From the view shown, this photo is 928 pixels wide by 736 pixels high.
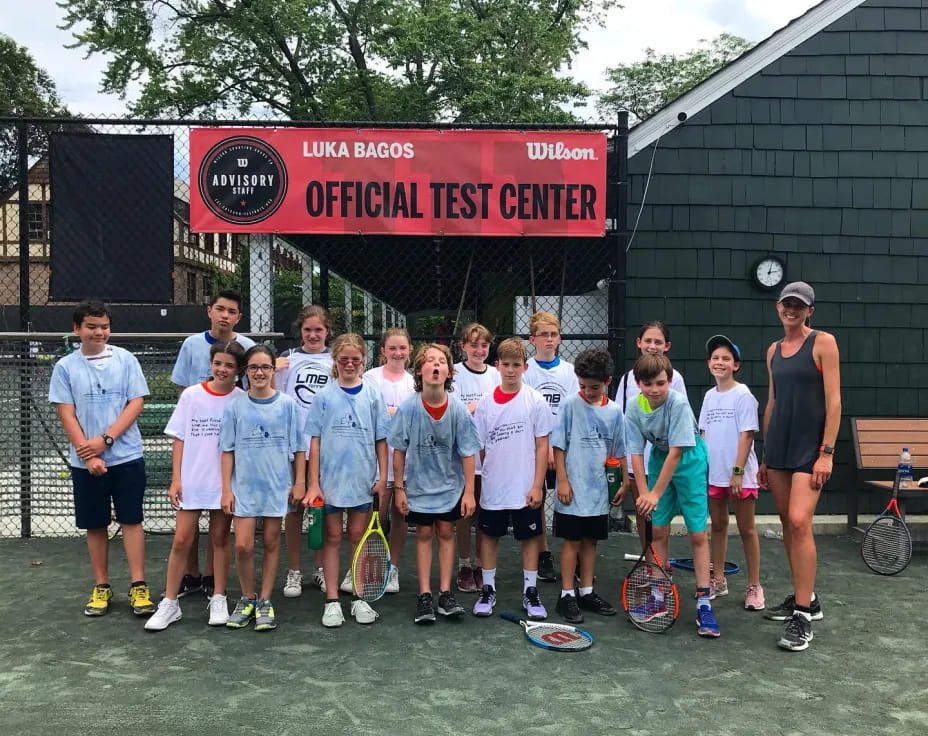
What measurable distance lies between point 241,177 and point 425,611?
377cm

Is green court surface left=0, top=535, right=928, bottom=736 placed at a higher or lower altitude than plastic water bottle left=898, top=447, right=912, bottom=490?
lower

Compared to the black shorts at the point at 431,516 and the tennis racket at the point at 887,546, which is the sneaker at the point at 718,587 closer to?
the tennis racket at the point at 887,546

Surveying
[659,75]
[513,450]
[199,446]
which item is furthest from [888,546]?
[659,75]

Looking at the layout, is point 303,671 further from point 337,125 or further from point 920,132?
point 920,132

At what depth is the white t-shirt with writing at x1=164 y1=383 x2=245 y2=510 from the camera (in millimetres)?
4281

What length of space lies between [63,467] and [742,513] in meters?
5.34

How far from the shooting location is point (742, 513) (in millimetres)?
4695

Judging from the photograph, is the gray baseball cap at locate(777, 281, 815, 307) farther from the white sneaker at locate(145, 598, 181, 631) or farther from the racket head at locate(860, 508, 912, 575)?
the white sneaker at locate(145, 598, 181, 631)

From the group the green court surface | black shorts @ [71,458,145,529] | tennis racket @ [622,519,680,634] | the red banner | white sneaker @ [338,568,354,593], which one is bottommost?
the green court surface

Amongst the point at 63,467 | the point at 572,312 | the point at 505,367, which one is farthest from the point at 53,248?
the point at 572,312

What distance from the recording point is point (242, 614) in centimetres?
424

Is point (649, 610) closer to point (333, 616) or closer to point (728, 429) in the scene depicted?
point (728, 429)

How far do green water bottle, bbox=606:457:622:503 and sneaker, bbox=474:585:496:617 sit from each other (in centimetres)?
91

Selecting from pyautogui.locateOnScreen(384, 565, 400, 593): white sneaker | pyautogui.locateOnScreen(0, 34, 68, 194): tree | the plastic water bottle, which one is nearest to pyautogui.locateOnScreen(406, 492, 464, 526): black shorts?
pyautogui.locateOnScreen(384, 565, 400, 593): white sneaker
